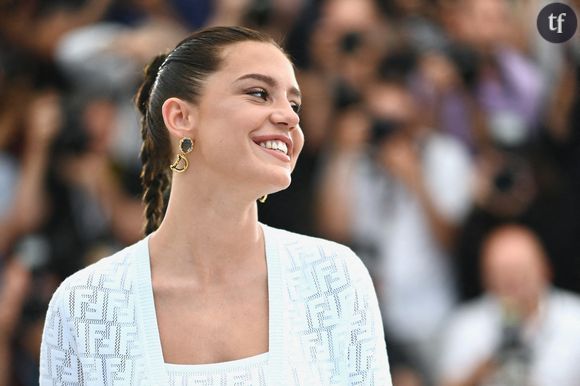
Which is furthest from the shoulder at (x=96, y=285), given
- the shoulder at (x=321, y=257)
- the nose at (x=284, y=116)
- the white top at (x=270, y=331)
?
the nose at (x=284, y=116)

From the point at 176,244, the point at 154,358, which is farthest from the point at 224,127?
the point at 154,358

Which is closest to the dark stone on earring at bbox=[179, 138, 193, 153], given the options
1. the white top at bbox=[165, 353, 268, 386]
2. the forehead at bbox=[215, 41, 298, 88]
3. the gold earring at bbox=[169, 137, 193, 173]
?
the gold earring at bbox=[169, 137, 193, 173]

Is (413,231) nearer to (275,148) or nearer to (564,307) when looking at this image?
(564,307)

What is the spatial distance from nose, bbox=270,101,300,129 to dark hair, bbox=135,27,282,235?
0.54ft

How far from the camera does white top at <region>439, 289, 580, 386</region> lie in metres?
4.38

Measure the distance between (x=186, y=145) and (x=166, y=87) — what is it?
6.2 inches

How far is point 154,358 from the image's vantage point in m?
2.29

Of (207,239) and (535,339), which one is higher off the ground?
(207,239)

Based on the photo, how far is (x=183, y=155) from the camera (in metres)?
2.40

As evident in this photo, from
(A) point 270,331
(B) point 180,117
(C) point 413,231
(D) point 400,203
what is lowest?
(A) point 270,331

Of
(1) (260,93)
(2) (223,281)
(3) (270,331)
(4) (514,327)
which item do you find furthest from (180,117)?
(4) (514,327)

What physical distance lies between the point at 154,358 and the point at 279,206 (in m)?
2.61

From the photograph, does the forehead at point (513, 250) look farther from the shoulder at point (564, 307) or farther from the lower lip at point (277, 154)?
the lower lip at point (277, 154)

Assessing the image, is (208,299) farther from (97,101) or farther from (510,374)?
(97,101)
